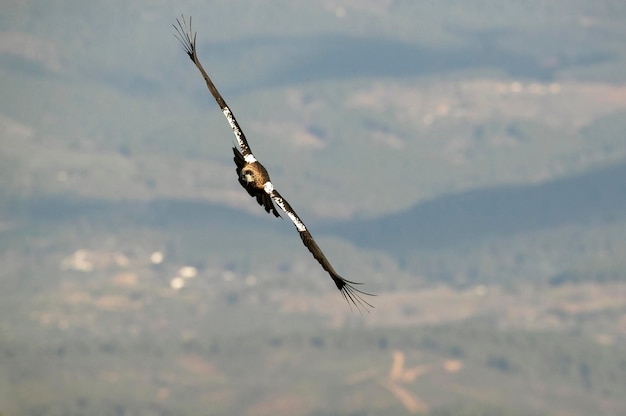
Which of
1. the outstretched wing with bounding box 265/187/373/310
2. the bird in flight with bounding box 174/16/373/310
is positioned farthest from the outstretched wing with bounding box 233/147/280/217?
the outstretched wing with bounding box 265/187/373/310

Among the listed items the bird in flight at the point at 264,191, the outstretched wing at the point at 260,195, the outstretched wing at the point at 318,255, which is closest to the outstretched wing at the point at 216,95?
the bird in flight at the point at 264,191

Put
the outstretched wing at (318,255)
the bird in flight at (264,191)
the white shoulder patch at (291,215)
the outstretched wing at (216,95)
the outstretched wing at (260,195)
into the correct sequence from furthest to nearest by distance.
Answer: the outstretched wing at (216,95) → the outstretched wing at (260,195) → the white shoulder patch at (291,215) → the bird in flight at (264,191) → the outstretched wing at (318,255)

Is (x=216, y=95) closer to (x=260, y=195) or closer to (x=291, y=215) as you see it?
(x=260, y=195)

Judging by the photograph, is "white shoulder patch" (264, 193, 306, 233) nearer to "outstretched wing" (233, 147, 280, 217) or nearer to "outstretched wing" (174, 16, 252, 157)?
"outstretched wing" (233, 147, 280, 217)

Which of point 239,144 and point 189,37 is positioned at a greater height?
point 189,37

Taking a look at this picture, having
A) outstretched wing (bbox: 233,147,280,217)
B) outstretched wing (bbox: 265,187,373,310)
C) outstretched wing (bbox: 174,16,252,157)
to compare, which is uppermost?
outstretched wing (bbox: 174,16,252,157)

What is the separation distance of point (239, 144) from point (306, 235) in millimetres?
3156

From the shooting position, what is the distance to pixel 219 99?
31.2 m

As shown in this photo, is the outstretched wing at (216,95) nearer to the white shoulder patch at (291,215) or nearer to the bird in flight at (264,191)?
the bird in flight at (264,191)

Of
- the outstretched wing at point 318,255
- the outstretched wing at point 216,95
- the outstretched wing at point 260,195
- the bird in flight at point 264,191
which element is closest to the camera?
the outstretched wing at point 318,255

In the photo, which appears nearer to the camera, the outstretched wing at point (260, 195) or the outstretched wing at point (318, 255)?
the outstretched wing at point (318, 255)

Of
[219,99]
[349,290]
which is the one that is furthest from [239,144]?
[349,290]

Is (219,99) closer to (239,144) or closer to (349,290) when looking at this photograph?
(239,144)

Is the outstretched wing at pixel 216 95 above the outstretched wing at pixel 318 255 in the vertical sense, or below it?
above
